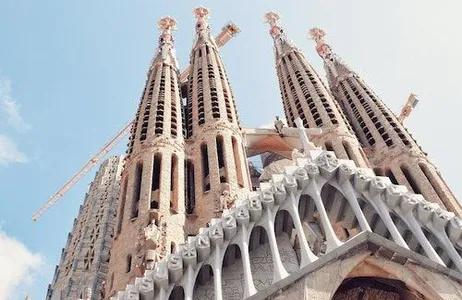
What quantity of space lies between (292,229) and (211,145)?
26.7 ft

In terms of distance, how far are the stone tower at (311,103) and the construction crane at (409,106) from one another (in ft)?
21.4

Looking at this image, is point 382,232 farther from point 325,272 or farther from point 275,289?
point 275,289

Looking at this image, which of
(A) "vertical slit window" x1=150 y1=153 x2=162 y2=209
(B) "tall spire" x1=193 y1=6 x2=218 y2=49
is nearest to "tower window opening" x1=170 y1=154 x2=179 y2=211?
(A) "vertical slit window" x1=150 y1=153 x2=162 y2=209

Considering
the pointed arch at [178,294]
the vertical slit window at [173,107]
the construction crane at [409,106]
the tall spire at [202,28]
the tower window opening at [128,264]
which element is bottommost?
the pointed arch at [178,294]

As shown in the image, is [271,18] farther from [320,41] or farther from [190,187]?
[190,187]

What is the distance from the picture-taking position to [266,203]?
14.1 m

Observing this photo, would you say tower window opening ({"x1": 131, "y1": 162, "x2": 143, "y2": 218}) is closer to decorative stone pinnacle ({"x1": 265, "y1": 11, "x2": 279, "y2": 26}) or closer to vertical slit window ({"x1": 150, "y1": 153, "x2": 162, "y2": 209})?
vertical slit window ({"x1": 150, "y1": 153, "x2": 162, "y2": 209})

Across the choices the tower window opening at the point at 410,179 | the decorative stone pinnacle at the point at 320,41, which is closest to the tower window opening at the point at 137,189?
the tower window opening at the point at 410,179

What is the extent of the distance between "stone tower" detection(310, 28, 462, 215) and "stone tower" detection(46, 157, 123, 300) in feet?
36.6

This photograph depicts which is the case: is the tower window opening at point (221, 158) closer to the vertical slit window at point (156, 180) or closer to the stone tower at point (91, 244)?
the vertical slit window at point (156, 180)

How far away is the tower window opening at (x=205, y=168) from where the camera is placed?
70.1 feet

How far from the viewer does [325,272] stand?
12.4 m

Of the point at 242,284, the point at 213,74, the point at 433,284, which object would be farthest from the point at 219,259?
the point at 213,74

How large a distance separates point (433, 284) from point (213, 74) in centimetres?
1748
